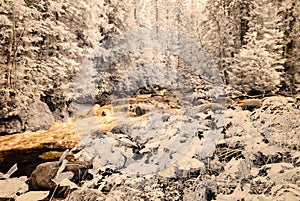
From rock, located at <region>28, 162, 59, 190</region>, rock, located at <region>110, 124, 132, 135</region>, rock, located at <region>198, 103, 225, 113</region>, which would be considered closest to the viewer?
rock, located at <region>28, 162, 59, 190</region>

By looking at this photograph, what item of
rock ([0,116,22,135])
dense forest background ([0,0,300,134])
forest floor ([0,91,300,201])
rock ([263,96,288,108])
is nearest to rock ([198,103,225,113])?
forest floor ([0,91,300,201])

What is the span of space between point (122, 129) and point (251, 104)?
90 cm

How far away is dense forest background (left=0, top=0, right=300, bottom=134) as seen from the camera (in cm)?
164

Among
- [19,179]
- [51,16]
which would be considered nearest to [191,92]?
[51,16]

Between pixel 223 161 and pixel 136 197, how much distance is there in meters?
0.60

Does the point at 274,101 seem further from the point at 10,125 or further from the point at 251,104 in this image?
the point at 10,125

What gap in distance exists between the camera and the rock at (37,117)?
1.64 m

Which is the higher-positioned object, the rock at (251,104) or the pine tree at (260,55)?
the pine tree at (260,55)

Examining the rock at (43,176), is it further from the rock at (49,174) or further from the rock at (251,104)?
the rock at (251,104)

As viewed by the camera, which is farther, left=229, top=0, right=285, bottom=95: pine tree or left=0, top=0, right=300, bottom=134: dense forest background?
left=229, top=0, right=285, bottom=95: pine tree

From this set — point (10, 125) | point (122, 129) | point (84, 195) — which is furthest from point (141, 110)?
point (10, 125)

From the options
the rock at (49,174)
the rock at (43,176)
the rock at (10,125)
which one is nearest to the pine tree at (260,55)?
the rock at (49,174)

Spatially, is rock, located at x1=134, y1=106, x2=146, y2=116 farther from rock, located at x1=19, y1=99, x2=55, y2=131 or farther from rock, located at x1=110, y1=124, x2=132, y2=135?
rock, located at x1=19, y1=99, x2=55, y2=131

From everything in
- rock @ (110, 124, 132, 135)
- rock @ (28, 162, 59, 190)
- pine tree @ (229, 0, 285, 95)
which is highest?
pine tree @ (229, 0, 285, 95)
